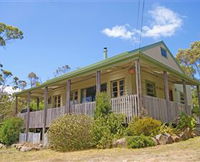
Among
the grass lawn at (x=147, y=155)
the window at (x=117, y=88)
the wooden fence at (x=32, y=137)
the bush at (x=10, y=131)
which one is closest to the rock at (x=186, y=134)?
the grass lawn at (x=147, y=155)

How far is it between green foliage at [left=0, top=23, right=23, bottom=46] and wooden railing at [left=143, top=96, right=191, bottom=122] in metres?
15.2

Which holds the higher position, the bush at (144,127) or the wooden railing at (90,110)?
the wooden railing at (90,110)

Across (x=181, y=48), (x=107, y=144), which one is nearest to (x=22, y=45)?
(x=107, y=144)

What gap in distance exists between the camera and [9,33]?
21.1 meters

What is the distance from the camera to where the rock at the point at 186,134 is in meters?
10.5

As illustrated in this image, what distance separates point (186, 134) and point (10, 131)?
40.2ft

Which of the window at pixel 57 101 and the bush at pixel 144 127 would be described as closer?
the bush at pixel 144 127

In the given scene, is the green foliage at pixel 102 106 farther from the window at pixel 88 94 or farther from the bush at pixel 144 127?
the window at pixel 88 94

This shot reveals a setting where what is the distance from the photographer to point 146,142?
352 inches

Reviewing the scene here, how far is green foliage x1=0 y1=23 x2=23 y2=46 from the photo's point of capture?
2067cm

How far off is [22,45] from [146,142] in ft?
55.4

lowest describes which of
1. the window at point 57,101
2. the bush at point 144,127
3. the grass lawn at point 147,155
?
the grass lawn at point 147,155

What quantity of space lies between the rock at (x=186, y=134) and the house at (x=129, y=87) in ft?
4.23

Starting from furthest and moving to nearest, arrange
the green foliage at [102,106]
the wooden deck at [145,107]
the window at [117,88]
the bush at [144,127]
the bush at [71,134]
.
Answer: the window at [117,88] → the green foliage at [102,106] → the wooden deck at [145,107] → the bush at [71,134] → the bush at [144,127]
